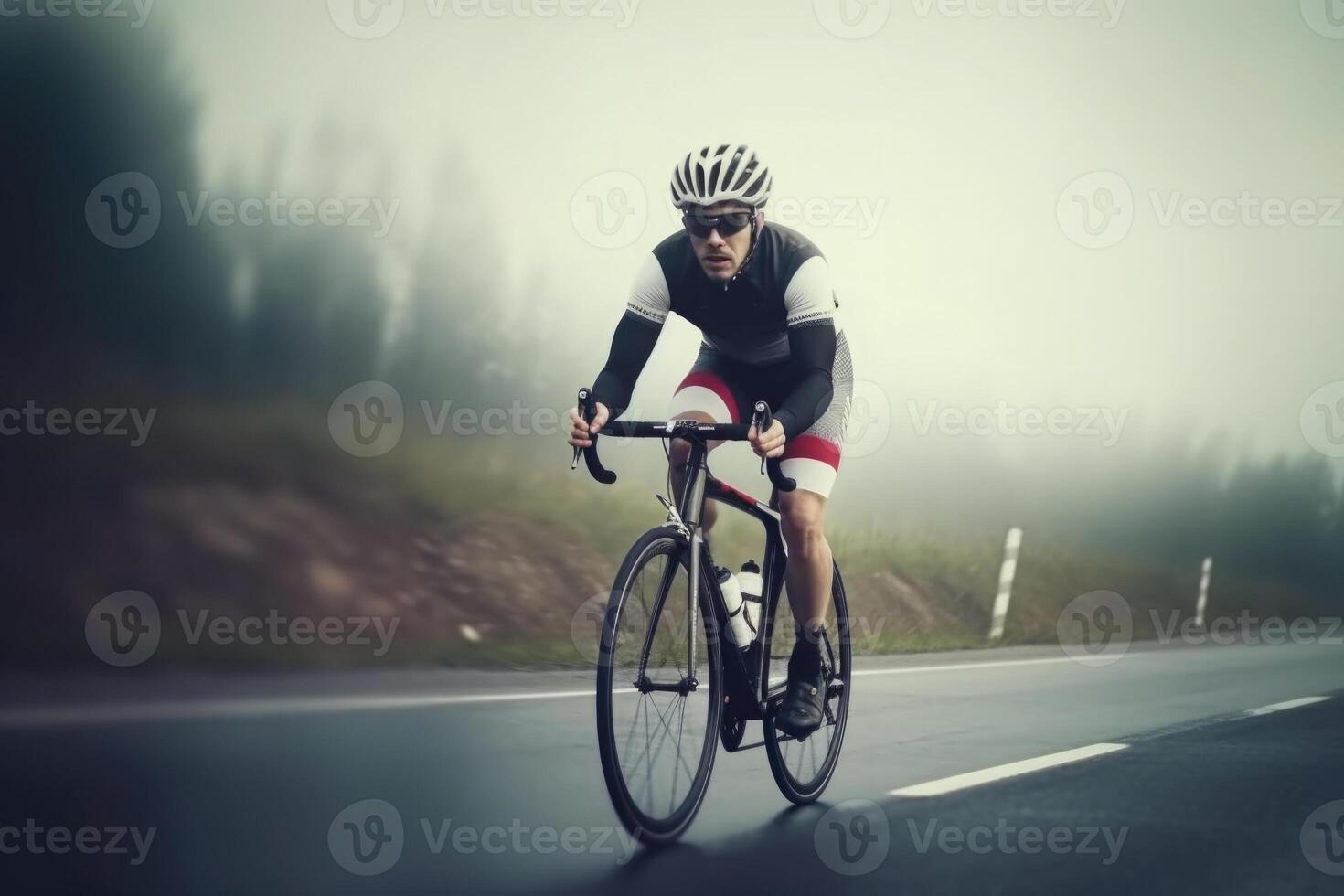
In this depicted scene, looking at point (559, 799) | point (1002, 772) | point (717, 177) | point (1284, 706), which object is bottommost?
point (1284, 706)

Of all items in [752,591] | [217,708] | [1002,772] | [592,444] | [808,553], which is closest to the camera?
[592,444]

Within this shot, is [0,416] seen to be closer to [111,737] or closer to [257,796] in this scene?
[111,737]

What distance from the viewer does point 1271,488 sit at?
1172 inches

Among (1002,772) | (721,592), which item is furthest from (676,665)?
(1002,772)

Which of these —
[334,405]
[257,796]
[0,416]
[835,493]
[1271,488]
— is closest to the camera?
[257,796]

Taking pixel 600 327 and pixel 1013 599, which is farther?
pixel 1013 599

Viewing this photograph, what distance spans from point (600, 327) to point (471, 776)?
8.59m

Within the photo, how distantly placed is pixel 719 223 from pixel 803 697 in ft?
5.73

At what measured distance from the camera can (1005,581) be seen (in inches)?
553

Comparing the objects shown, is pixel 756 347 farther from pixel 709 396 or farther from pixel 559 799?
pixel 559 799

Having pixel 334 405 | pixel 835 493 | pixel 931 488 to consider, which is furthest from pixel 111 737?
pixel 931 488

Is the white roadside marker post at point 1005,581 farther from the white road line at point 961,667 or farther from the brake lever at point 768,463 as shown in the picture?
the brake lever at point 768,463

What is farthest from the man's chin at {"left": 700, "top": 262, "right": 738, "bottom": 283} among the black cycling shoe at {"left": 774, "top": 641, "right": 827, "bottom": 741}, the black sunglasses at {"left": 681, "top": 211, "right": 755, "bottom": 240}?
the black cycling shoe at {"left": 774, "top": 641, "right": 827, "bottom": 741}

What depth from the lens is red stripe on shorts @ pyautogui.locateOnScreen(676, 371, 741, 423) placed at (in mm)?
5352
